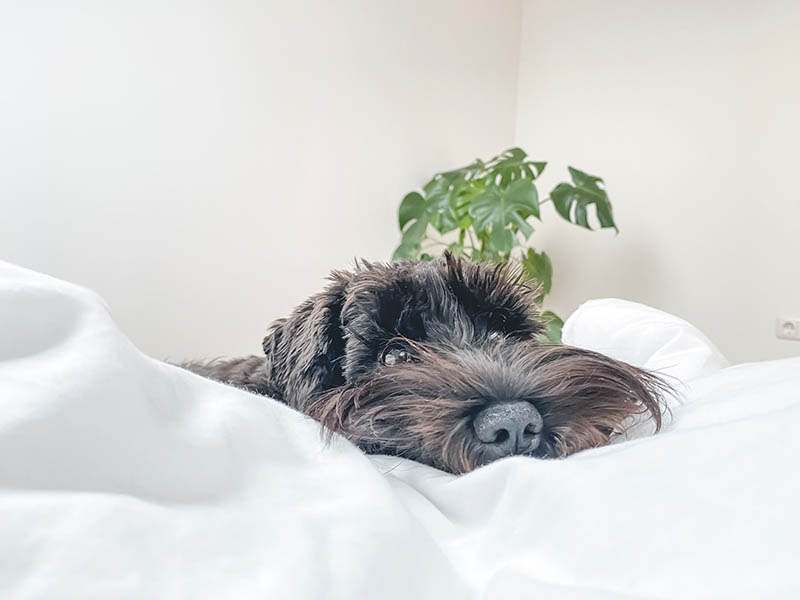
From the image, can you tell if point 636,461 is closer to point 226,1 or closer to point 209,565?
point 209,565

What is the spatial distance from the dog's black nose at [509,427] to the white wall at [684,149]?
2.94m

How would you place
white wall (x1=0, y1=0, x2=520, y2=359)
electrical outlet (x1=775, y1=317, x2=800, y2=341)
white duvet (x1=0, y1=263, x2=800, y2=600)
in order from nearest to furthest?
white duvet (x1=0, y1=263, x2=800, y2=600) < white wall (x1=0, y1=0, x2=520, y2=359) < electrical outlet (x1=775, y1=317, x2=800, y2=341)

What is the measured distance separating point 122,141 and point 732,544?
2561mm

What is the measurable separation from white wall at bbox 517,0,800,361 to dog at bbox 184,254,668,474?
267cm

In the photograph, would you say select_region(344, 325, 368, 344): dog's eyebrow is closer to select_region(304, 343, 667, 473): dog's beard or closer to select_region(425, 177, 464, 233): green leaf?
select_region(304, 343, 667, 473): dog's beard

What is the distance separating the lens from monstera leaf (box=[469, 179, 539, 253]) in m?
2.81

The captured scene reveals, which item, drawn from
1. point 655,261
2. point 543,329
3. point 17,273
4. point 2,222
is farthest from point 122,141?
point 655,261

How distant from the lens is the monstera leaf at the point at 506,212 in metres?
2.81

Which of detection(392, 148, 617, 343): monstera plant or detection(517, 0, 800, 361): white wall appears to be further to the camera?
detection(517, 0, 800, 361): white wall

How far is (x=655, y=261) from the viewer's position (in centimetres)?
354

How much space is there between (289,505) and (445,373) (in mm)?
331

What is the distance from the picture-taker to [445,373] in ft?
2.39

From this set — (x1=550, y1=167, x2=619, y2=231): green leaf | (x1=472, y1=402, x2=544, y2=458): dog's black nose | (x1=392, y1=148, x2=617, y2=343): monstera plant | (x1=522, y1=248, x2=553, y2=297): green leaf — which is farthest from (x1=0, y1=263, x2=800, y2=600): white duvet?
(x1=522, y1=248, x2=553, y2=297): green leaf

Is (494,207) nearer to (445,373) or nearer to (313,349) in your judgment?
(313,349)
